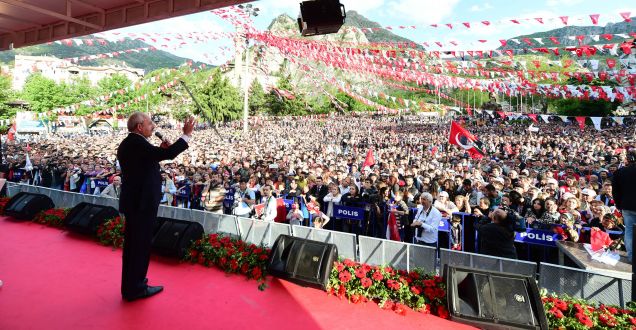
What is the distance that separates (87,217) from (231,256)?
2.95m

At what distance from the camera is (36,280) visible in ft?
12.5

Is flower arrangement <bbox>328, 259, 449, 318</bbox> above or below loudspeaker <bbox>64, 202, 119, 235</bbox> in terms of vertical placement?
below

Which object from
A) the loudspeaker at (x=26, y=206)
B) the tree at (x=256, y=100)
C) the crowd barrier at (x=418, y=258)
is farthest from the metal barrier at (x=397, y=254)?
the tree at (x=256, y=100)

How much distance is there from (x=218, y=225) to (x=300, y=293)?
2567 millimetres

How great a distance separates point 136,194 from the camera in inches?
133

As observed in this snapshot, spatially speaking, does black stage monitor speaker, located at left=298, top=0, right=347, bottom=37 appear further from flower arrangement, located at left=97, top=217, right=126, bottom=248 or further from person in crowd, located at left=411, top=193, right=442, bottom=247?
flower arrangement, located at left=97, top=217, right=126, bottom=248

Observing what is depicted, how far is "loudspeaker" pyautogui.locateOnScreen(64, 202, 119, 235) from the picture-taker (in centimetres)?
534

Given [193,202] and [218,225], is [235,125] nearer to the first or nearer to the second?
[193,202]

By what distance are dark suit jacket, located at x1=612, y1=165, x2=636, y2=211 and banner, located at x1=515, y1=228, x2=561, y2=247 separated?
3.30ft

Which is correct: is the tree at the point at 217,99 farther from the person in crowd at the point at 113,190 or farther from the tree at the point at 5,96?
the person in crowd at the point at 113,190

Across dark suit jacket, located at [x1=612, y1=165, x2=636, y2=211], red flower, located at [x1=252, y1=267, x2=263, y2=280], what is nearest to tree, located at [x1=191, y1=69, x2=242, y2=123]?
red flower, located at [x1=252, y1=267, x2=263, y2=280]

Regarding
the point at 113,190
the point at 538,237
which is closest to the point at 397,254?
the point at 538,237

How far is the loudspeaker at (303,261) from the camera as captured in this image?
148 inches

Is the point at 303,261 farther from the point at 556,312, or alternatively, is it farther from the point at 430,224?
the point at 430,224
